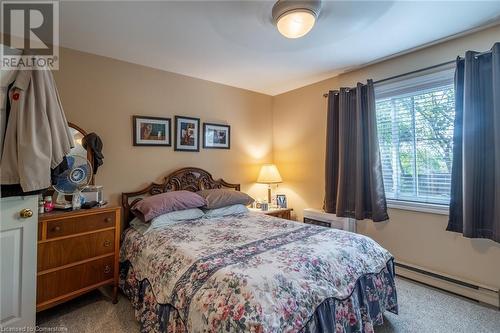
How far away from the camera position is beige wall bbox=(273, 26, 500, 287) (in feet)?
7.38

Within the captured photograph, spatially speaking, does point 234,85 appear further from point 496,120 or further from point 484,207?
point 484,207

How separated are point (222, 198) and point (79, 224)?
1.38 meters

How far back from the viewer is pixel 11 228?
1.60 meters

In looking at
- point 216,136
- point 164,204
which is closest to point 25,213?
point 164,204

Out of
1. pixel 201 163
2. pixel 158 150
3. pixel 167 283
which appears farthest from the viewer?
pixel 201 163

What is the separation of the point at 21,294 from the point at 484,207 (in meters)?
3.59

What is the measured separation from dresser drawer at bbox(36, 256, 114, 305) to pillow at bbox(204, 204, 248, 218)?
3.32 feet

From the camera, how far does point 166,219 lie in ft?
7.89

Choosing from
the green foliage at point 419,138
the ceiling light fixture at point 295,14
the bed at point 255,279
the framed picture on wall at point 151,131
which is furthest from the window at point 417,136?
the framed picture on wall at point 151,131

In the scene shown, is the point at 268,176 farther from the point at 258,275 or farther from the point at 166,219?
the point at 258,275

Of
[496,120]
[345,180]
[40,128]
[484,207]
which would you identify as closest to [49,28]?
[40,128]

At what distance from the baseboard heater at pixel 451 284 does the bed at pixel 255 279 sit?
92cm

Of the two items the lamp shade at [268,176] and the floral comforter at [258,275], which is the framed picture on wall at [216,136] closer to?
the lamp shade at [268,176]

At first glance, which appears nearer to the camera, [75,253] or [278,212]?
[75,253]
